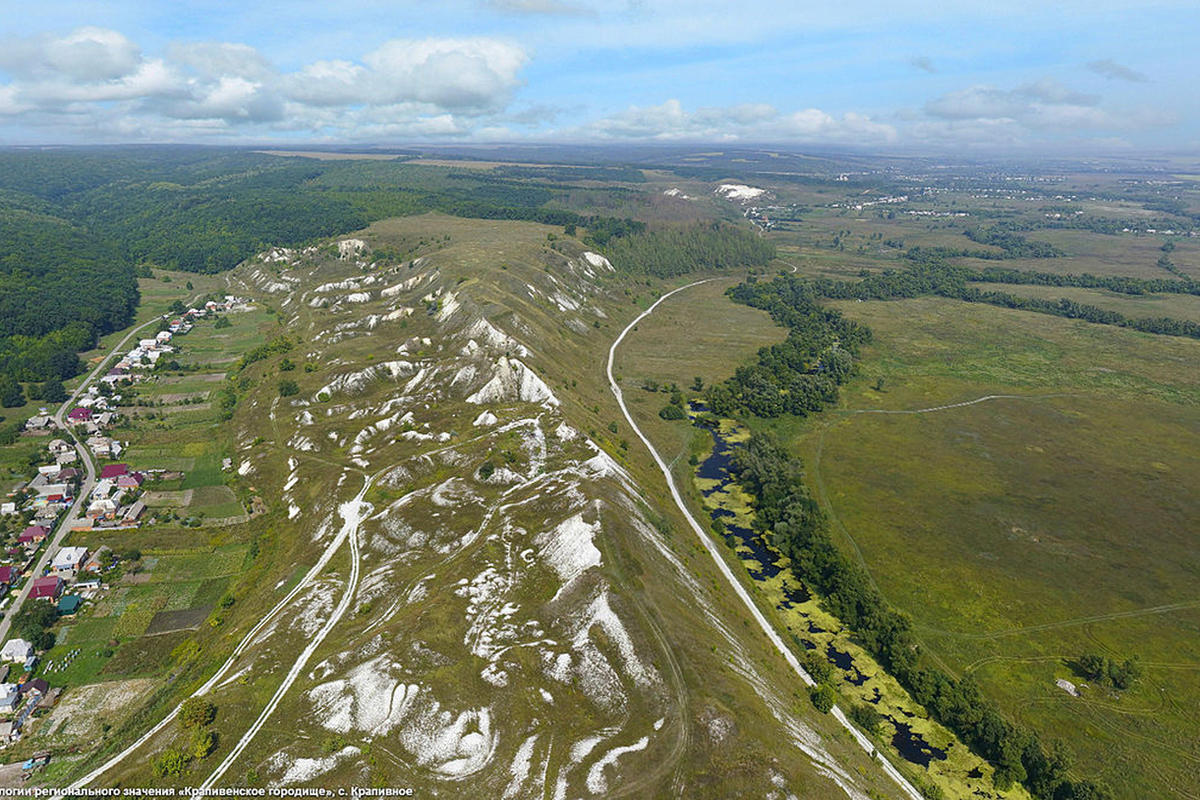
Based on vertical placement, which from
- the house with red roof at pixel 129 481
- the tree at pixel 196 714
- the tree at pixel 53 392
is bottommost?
the house with red roof at pixel 129 481

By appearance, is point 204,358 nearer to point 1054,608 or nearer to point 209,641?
point 209,641

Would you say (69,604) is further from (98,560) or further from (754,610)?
(754,610)

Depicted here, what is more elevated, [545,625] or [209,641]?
[545,625]

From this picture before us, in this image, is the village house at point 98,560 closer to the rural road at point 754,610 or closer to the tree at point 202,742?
the tree at point 202,742

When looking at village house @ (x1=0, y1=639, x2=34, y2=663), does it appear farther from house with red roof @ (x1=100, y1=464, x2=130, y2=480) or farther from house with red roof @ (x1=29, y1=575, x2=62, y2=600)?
house with red roof @ (x1=100, y1=464, x2=130, y2=480)

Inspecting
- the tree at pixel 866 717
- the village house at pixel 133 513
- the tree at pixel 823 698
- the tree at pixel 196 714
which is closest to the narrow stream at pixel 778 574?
the tree at pixel 866 717

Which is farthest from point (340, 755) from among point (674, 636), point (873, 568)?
point (873, 568)

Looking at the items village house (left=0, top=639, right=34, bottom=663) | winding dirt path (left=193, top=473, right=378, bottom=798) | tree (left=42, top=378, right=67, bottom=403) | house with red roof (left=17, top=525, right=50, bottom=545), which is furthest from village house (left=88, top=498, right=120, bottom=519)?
tree (left=42, top=378, right=67, bottom=403)
